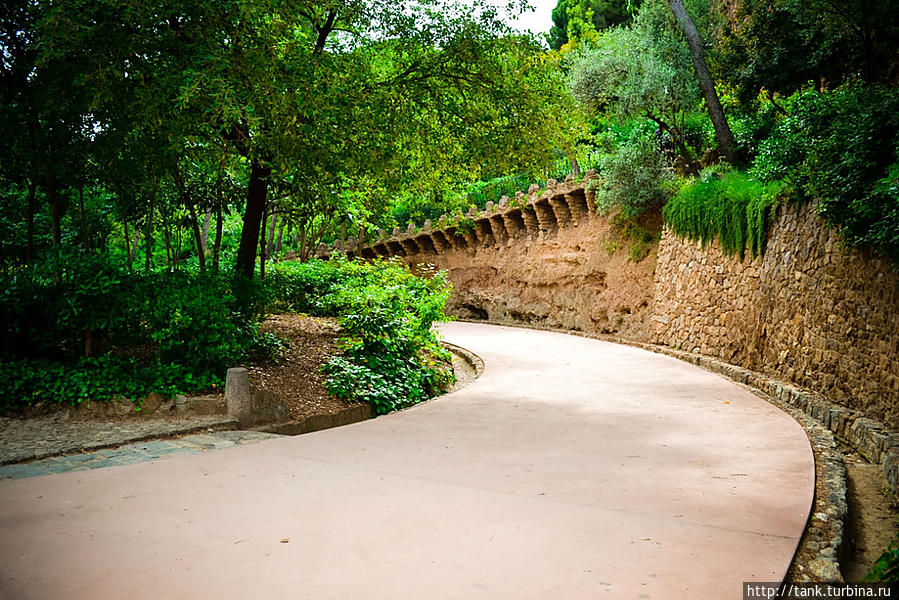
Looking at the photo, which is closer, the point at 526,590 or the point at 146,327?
the point at 526,590

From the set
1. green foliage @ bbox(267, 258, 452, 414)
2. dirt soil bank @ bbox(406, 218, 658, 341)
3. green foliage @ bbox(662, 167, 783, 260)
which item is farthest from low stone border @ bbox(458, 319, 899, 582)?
dirt soil bank @ bbox(406, 218, 658, 341)

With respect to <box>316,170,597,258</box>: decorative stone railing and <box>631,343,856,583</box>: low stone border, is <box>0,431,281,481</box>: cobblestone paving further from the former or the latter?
<box>316,170,597,258</box>: decorative stone railing

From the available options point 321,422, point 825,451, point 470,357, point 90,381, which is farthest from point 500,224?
point 90,381

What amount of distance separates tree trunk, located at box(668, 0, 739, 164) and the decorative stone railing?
4840 mm

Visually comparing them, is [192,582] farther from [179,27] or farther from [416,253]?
[416,253]

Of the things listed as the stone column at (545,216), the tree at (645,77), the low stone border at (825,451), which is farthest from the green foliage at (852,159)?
the stone column at (545,216)

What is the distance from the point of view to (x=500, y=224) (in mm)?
23344

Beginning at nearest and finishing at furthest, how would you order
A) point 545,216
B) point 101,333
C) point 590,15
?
point 101,333
point 545,216
point 590,15

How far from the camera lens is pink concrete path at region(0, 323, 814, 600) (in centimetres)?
316

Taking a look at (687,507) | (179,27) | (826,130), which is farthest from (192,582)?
(826,130)

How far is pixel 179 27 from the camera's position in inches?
297

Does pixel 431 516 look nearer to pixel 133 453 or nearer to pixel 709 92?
pixel 133 453

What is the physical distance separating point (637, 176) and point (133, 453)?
14.0 m

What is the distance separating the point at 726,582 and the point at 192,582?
2.64 m
